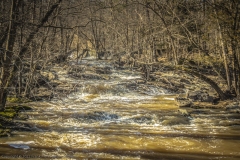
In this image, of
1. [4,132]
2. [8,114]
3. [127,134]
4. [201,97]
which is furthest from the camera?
[201,97]

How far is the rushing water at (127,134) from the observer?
263 inches

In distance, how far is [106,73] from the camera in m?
25.8

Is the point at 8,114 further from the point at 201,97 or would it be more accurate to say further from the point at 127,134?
the point at 201,97

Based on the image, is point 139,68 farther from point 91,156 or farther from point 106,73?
point 91,156

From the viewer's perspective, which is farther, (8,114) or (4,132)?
(8,114)

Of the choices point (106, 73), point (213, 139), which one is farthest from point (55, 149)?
point (106, 73)

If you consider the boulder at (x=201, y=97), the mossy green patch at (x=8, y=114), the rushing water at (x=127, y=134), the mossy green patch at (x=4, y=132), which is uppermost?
the boulder at (x=201, y=97)

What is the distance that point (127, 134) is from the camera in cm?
853

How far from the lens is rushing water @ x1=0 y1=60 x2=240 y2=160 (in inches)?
263

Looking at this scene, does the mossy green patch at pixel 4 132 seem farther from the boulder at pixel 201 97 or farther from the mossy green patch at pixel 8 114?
the boulder at pixel 201 97

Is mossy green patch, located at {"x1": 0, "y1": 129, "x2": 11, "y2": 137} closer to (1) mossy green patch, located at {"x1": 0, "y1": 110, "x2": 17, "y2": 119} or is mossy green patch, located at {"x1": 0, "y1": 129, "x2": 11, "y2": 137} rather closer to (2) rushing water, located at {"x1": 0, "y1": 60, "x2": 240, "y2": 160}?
(2) rushing water, located at {"x1": 0, "y1": 60, "x2": 240, "y2": 160}

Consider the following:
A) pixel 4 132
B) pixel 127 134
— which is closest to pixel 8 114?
pixel 4 132

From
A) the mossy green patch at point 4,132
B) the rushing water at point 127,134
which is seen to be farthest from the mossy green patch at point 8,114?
the mossy green patch at point 4,132

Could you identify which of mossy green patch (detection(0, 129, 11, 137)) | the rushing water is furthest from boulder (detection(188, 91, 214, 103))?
mossy green patch (detection(0, 129, 11, 137))
